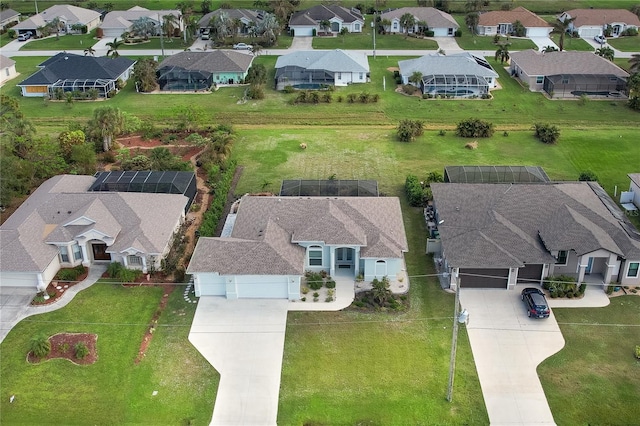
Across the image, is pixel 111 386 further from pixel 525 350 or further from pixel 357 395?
pixel 525 350

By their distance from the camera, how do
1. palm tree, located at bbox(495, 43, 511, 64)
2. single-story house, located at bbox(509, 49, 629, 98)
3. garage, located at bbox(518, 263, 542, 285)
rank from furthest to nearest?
1. palm tree, located at bbox(495, 43, 511, 64)
2. single-story house, located at bbox(509, 49, 629, 98)
3. garage, located at bbox(518, 263, 542, 285)

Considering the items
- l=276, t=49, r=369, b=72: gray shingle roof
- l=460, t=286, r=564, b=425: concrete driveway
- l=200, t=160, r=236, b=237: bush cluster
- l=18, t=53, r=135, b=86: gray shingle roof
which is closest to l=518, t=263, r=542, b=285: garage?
l=460, t=286, r=564, b=425: concrete driveway

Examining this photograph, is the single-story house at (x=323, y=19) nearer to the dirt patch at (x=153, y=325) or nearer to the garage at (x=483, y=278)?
the dirt patch at (x=153, y=325)

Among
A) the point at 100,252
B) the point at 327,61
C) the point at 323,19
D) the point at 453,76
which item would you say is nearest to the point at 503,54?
the point at 453,76

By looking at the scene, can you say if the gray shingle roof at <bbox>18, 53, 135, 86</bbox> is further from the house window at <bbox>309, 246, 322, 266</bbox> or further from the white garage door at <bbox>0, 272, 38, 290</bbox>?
the house window at <bbox>309, 246, 322, 266</bbox>

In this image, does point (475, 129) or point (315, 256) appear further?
point (475, 129)

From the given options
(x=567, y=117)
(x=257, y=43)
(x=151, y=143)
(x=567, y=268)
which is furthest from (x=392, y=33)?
(x=567, y=268)

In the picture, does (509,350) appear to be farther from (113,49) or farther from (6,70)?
(113,49)
